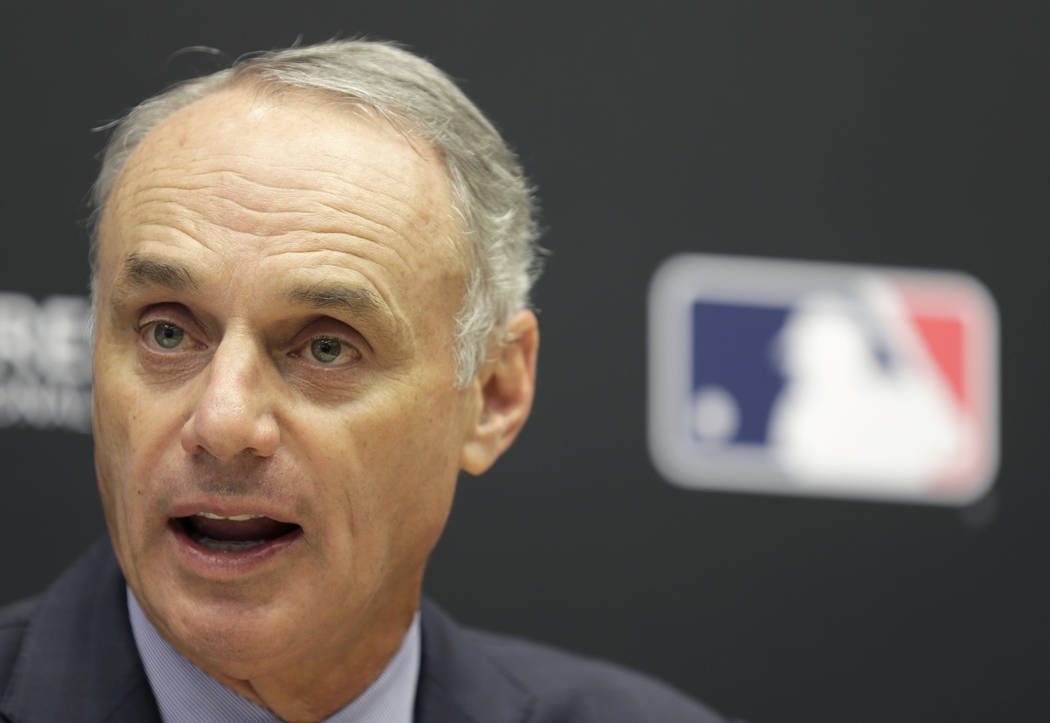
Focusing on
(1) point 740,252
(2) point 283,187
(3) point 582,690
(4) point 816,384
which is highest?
(2) point 283,187

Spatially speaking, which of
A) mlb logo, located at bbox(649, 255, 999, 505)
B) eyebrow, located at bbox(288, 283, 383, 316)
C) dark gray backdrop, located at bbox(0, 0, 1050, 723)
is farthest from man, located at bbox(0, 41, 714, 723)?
mlb logo, located at bbox(649, 255, 999, 505)

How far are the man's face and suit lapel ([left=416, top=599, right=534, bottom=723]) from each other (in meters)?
0.28

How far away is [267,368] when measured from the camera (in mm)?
1495

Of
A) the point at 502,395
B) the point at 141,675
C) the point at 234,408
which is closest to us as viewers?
the point at 234,408

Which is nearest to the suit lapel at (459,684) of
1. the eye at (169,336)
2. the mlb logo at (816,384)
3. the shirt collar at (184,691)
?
the shirt collar at (184,691)

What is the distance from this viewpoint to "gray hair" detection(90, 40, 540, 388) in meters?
1.67

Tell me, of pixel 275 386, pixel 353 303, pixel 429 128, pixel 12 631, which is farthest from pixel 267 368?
pixel 12 631

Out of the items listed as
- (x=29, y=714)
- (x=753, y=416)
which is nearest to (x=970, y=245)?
(x=753, y=416)

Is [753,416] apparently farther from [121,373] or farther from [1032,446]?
[121,373]

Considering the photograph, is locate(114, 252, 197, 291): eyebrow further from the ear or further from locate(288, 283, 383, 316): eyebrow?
the ear

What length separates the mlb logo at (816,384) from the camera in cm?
272

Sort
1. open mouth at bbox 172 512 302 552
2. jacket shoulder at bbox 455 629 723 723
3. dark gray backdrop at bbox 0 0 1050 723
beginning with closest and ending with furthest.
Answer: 1. open mouth at bbox 172 512 302 552
2. jacket shoulder at bbox 455 629 723 723
3. dark gray backdrop at bbox 0 0 1050 723

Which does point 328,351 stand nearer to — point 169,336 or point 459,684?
point 169,336

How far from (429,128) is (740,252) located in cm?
121
